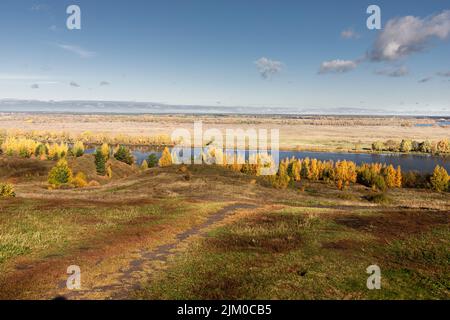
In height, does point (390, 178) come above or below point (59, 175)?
below

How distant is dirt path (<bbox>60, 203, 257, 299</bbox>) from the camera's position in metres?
17.7

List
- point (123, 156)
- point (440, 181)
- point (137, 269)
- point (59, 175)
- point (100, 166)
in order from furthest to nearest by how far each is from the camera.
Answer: point (123, 156)
point (100, 166)
point (440, 181)
point (59, 175)
point (137, 269)

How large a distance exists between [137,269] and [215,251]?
6.61 m

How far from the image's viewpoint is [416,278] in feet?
67.5

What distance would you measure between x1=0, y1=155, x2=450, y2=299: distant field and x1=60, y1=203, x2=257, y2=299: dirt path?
72mm

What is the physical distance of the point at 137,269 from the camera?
21.5 metres

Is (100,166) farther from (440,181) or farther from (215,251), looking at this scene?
(440,181)

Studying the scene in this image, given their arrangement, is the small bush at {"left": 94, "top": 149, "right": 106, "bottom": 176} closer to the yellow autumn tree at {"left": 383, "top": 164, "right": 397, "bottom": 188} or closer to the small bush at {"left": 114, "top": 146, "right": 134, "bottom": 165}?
the small bush at {"left": 114, "top": 146, "right": 134, "bottom": 165}

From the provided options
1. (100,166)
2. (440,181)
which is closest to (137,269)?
(440,181)

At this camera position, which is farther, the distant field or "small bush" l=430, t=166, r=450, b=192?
"small bush" l=430, t=166, r=450, b=192

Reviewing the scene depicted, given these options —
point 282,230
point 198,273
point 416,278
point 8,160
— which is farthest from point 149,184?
point 8,160

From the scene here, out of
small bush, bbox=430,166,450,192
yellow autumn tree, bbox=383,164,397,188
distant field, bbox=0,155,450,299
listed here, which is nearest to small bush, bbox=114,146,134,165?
Answer: yellow autumn tree, bbox=383,164,397,188
